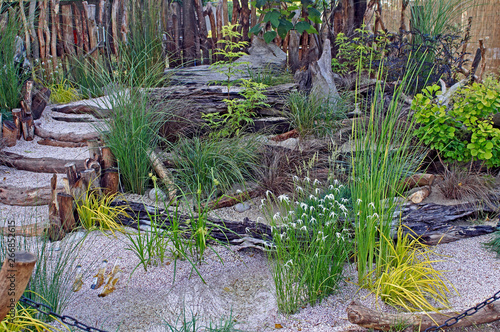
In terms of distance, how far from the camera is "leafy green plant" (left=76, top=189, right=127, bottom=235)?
3.18m

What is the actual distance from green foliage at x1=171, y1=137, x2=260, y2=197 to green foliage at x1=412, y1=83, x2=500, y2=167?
5.55ft

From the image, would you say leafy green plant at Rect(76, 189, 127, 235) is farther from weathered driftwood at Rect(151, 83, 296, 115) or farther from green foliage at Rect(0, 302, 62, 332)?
weathered driftwood at Rect(151, 83, 296, 115)

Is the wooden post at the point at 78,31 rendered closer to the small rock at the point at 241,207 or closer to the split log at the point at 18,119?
the split log at the point at 18,119

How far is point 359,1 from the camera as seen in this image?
7.13 m

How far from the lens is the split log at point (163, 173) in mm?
3748

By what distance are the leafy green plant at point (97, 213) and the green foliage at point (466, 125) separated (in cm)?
279

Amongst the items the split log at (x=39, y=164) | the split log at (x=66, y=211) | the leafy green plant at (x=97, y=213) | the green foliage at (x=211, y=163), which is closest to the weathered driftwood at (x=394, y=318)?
the green foliage at (x=211, y=163)

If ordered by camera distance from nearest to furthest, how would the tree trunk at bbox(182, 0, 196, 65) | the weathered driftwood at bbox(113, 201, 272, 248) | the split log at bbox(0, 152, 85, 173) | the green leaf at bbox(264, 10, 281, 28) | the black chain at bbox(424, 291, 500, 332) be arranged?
the black chain at bbox(424, 291, 500, 332)
the weathered driftwood at bbox(113, 201, 272, 248)
the split log at bbox(0, 152, 85, 173)
the green leaf at bbox(264, 10, 281, 28)
the tree trunk at bbox(182, 0, 196, 65)

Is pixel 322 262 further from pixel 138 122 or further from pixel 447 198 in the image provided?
pixel 138 122

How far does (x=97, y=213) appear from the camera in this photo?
10.7ft

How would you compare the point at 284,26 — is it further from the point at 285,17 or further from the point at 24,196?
the point at 24,196

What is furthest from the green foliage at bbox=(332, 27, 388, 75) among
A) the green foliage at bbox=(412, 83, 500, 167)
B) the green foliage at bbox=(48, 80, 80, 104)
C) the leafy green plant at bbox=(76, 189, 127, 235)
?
the leafy green plant at bbox=(76, 189, 127, 235)

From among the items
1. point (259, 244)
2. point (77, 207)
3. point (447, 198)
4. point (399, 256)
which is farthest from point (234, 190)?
point (447, 198)

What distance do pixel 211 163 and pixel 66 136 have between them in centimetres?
232
